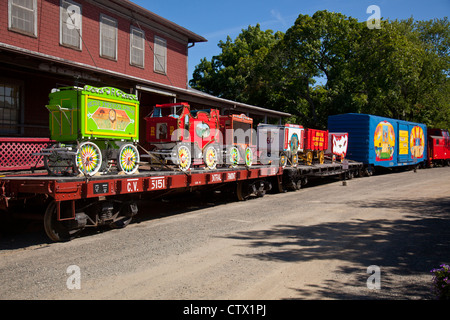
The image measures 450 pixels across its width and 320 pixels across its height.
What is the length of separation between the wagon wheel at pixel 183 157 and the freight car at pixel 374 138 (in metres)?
16.0

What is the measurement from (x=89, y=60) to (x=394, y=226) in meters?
13.0

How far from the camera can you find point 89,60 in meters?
15.1

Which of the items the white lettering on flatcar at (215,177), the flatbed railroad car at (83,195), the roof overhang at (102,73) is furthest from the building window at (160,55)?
the flatbed railroad car at (83,195)

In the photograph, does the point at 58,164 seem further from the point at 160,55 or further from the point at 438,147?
the point at 438,147

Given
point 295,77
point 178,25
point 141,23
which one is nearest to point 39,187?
point 141,23

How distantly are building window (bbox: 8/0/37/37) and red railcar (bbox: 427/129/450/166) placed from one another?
110ft

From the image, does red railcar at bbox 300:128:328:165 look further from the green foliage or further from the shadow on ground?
the green foliage

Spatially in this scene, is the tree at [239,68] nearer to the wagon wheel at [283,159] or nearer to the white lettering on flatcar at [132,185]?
the wagon wheel at [283,159]

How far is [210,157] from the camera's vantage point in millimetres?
11023

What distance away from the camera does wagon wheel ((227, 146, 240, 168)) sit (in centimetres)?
1205

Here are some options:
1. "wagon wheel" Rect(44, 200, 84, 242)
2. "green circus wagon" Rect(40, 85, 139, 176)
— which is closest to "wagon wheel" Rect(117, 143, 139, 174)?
"green circus wagon" Rect(40, 85, 139, 176)

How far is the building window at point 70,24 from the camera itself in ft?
46.2

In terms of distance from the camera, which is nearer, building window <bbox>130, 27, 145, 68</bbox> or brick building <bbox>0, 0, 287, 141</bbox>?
brick building <bbox>0, 0, 287, 141</bbox>

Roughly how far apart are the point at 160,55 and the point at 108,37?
3265mm
